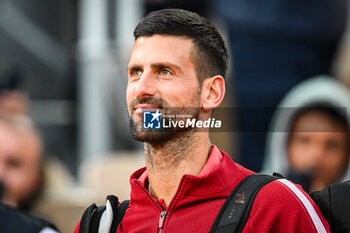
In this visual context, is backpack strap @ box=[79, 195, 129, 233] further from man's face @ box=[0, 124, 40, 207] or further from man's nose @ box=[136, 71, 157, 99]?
man's face @ box=[0, 124, 40, 207]

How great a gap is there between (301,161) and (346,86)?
84.1 inches

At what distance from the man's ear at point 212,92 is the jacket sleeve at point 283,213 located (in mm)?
341

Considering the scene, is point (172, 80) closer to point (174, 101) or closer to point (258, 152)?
point (174, 101)

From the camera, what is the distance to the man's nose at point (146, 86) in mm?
2477

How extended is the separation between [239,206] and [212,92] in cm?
42

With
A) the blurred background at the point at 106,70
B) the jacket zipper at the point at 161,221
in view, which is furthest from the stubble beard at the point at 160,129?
the blurred background at the point at 106,70

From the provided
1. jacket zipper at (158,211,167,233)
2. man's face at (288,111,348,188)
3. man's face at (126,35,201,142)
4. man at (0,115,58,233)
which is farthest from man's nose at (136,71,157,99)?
man at (0,115,58,233)

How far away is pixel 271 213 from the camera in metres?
2.39

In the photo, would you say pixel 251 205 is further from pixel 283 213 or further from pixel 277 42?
pixel 277 42

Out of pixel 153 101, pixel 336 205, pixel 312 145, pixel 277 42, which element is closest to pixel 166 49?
pixel 153 101

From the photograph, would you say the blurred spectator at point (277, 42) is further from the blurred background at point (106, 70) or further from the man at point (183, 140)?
the man at point (183, 140)

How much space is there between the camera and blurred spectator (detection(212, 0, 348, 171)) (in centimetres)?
532

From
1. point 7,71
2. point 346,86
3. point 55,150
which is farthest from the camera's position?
point 55,150

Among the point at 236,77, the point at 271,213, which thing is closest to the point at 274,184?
the point at 271,213
